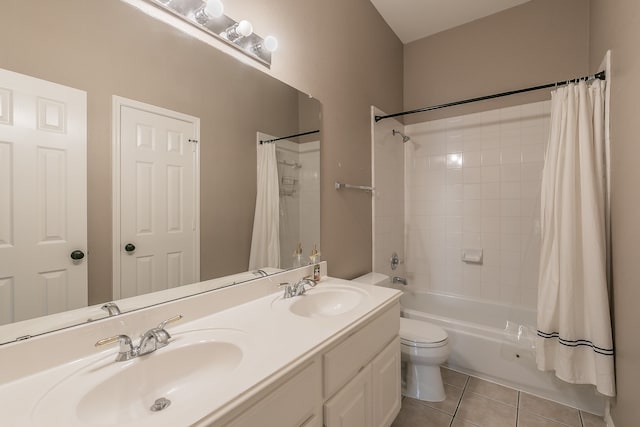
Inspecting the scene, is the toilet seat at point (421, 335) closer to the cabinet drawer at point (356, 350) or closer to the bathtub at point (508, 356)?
the bathtub at point (508, 356)

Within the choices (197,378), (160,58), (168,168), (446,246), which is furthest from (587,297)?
(160,58)

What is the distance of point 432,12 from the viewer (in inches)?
95.5

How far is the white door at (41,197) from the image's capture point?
0.71 meters

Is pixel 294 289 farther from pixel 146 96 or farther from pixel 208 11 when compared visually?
pixel 208 11

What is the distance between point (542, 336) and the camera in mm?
1679

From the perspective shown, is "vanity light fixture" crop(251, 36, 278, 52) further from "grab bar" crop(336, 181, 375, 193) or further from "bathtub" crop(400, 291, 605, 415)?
"bathtub" crop(400, 291, 605, 415)

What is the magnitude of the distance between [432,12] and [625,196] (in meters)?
2.04

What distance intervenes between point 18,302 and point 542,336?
7.69 ft

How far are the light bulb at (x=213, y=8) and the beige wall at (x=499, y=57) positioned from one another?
2190 millimetres

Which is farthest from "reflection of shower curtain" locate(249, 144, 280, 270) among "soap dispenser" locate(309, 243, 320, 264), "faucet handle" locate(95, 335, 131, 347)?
"faucet handle" locate(95, 335, 131, 347)

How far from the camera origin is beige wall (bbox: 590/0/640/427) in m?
1.16

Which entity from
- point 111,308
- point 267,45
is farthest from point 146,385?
point 267,45

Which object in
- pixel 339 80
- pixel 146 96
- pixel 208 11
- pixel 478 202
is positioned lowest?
pixel 478 202

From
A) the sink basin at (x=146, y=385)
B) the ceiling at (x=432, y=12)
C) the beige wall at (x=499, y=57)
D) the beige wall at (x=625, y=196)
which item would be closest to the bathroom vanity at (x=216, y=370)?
the sink basin at (x=146, y=385)
